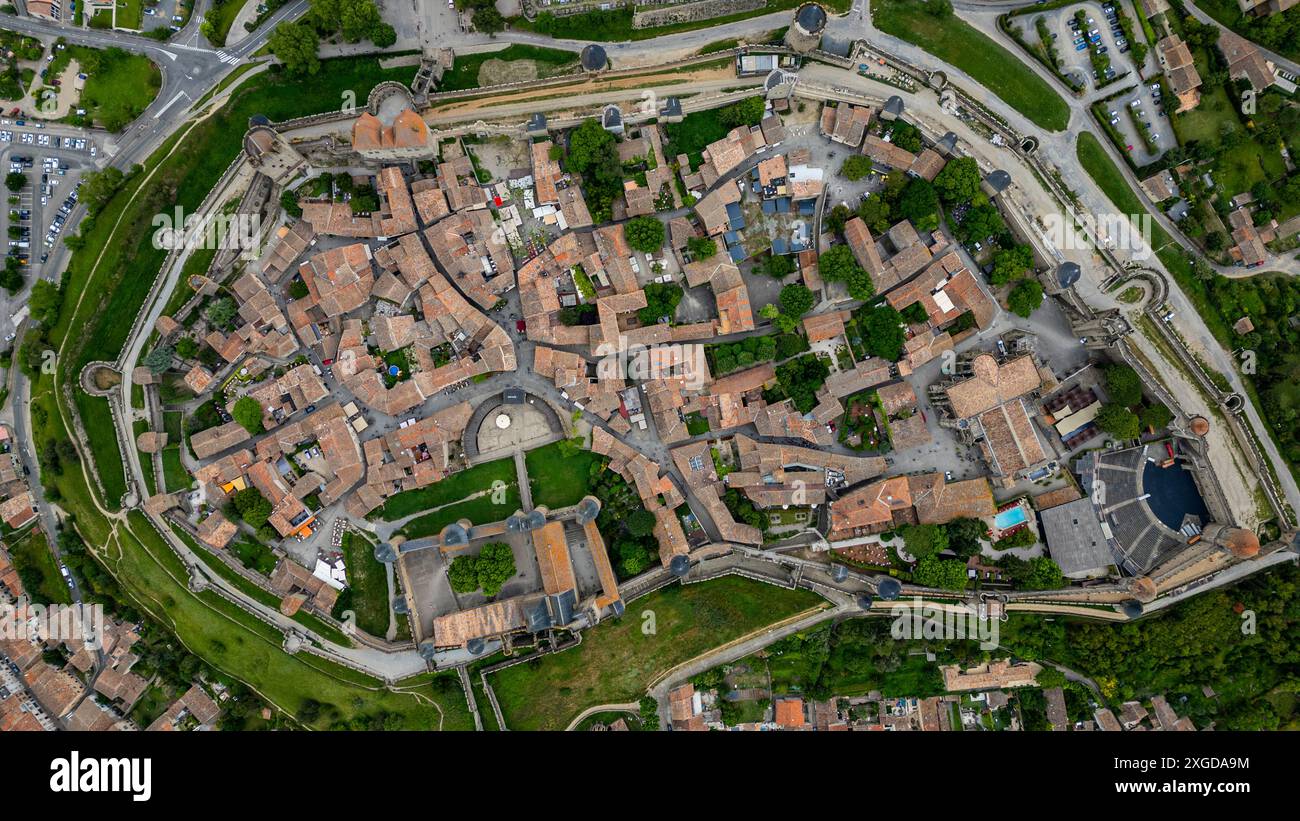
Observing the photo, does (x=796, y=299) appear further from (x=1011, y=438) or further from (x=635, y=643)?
(x=635, y=643)

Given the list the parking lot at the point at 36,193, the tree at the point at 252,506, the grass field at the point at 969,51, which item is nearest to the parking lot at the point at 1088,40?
the grass field at the point at 969,51

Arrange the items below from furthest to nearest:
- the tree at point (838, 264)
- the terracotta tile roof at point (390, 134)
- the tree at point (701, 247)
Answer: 1. the tree at point (701, 247)
2. the tree at point (838, 264)
3. the terracotta tile roof at point (390, 134)

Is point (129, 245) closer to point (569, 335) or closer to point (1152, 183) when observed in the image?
point (569, 335)

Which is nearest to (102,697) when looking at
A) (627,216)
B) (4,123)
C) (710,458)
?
(4,123)

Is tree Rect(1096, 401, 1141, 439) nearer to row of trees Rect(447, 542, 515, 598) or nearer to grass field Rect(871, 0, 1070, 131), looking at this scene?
grass field Rect(871, 0, 1070, 131)

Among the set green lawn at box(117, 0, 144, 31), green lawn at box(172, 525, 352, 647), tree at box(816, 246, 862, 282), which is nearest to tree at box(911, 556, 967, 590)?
tree at box(816, 246, 862, 282)

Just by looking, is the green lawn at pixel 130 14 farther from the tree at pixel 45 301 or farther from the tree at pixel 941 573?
the tree at pixel 941 573

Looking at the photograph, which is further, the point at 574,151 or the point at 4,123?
the point at 4,123
